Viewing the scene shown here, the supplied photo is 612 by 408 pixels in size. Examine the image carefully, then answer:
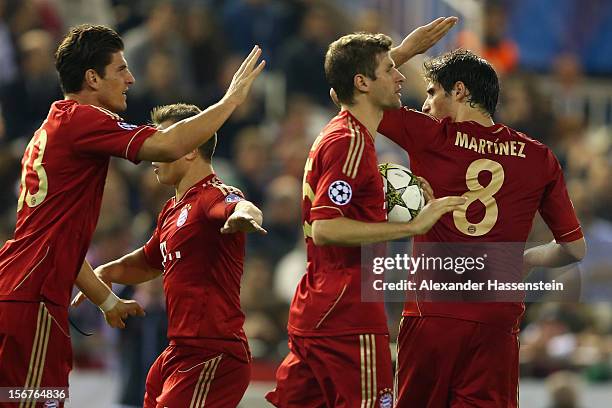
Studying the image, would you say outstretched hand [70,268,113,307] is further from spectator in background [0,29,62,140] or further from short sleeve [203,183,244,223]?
spectator in background [0,29,62,140]

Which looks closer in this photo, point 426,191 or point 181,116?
point 426,191

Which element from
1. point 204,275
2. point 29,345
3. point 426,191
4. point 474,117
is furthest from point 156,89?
point 29,345

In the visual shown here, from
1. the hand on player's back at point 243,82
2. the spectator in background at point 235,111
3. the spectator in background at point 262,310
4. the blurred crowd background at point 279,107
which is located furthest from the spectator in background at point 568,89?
the hand on player's back at point 243,82

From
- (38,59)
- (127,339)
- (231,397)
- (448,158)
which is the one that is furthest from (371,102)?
(38,59)

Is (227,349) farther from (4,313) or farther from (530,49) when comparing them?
(530,49)

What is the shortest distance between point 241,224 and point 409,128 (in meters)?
1.21

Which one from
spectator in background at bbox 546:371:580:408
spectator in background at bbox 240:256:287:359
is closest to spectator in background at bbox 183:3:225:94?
spectator in background at bbox 240:256:287:359

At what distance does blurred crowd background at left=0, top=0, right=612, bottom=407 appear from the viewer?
11.5 metres

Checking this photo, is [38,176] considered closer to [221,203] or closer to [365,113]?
[221,203]

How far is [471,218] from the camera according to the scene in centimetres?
696

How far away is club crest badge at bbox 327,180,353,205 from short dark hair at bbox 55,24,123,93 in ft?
4.76

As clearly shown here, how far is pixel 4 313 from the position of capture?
6543mm

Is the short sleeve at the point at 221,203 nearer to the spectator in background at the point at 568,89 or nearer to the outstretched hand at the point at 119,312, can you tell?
the outstretched hand at the point at 119,312

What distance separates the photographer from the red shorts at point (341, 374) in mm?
6508
